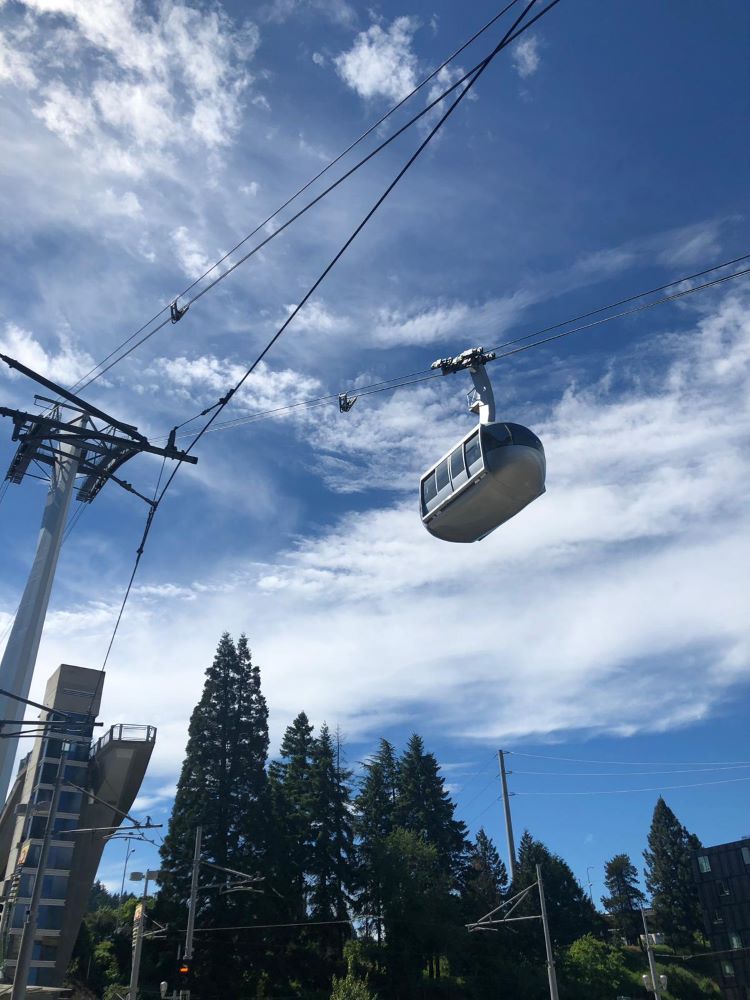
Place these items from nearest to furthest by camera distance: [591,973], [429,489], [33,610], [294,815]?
[429,489] → [33,610] → [294,815] → [591,973]

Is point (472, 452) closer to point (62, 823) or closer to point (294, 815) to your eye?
point (62, 823)

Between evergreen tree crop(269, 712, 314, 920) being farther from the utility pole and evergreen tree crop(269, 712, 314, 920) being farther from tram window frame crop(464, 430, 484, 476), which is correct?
tram window frame crop(464, 430, 484, 476)

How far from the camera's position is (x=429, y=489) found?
21.2 metres

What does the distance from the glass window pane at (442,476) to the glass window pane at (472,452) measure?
93 centimetres

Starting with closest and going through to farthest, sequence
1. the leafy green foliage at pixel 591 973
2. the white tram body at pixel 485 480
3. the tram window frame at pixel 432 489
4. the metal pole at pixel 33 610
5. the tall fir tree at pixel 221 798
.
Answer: the white tram body at pixel 485 480, the tram window frame at pixel 432 489, the metal pole at pixel 33 610, the tall fir tree at pixel 221 798, the leafy green foliage at pixel 591 973

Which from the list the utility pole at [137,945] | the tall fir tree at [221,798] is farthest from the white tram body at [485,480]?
the tall fir tree at [221,798]

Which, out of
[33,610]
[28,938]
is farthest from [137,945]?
[33,610]

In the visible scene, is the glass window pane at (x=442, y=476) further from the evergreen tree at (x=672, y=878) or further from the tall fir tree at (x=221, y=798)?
the evergreen tree at (x=672, y=878)

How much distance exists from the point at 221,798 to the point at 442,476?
129 ft

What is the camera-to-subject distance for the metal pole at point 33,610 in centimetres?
3728

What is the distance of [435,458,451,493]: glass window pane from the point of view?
20281mm

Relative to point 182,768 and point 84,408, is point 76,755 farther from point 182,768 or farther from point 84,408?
point 84,408

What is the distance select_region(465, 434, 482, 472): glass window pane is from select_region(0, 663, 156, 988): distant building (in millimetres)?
31003

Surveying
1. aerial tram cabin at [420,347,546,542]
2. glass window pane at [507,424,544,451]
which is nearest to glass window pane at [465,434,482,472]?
aerial tram cabin at [420,347,546,542]
